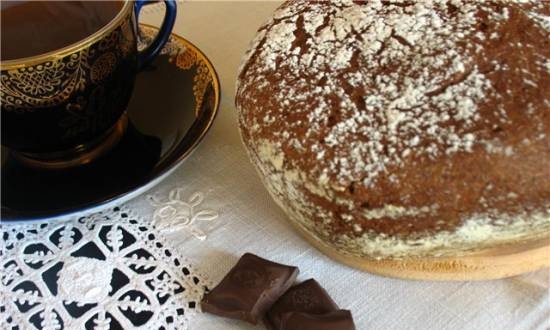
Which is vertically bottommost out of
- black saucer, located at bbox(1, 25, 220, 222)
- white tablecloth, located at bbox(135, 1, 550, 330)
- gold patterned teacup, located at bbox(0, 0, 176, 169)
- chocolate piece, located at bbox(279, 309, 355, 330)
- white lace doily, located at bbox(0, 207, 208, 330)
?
white lace doily, located at bbox(0, 207, 208, 330)

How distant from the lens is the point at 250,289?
691mm

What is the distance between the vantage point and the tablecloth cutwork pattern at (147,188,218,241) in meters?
0.83

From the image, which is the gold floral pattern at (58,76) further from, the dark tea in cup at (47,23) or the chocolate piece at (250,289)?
the chocolate piece at (250,289)

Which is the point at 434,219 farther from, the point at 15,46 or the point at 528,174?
the point at 15,46

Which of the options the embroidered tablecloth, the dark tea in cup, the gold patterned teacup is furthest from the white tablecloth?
the dark tea in cup

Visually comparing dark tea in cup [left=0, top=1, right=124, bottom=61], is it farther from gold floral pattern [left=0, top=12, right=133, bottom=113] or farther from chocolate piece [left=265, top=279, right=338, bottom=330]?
chocolate piece [left=265, top=279, right=338, bottom=330]

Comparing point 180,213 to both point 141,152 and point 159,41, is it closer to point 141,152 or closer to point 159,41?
point 141,152

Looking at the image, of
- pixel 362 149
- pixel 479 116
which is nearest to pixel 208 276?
pixel 362 149

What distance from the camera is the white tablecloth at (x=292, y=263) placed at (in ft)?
2.26

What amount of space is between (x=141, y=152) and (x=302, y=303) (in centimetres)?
38

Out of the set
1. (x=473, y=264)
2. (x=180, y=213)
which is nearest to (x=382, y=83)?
(x=473, y=264)

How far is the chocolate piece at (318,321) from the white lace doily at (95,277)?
0.14m

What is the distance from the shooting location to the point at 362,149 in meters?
0.63

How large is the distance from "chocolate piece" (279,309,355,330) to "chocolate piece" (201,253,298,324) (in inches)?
1.6
